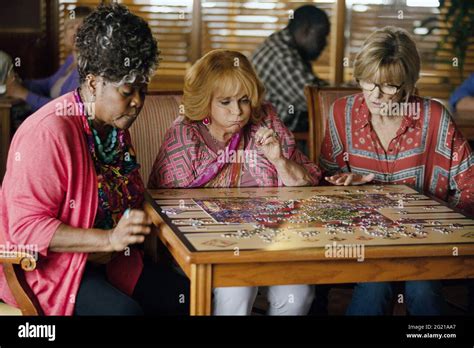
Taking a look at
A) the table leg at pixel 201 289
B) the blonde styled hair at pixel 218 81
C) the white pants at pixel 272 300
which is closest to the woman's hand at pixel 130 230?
the table leg at pixel 201 289

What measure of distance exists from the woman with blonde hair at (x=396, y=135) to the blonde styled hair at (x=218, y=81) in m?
0.45

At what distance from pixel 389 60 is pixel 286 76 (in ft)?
6.09

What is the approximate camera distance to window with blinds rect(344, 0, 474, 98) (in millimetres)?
6941

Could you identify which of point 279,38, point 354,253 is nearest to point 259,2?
point 279,38

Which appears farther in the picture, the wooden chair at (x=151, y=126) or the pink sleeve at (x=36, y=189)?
the wooden chair at (x=151, y=126)

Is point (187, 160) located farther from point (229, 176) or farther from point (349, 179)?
point (349, 179)

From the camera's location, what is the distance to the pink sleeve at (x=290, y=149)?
3.06m

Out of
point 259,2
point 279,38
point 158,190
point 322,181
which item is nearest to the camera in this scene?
point 158,190

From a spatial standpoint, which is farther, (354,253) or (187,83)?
(187,83)

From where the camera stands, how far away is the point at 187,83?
2943 mm

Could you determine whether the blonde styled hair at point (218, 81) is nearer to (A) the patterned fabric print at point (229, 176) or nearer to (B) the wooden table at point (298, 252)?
(A) the patterned fabric print at point (229, 176)

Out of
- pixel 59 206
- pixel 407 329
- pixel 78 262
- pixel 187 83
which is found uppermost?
pixel 187 83

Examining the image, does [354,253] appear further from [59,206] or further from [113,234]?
[59,206]

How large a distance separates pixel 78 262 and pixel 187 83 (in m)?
0.82
